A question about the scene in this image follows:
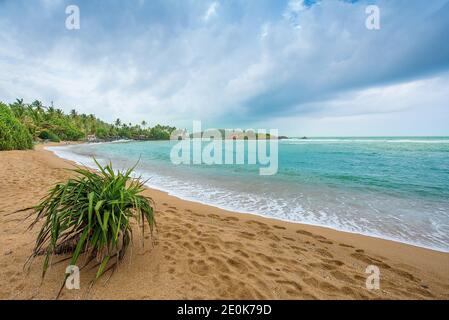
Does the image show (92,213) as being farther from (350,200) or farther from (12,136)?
(12,136)

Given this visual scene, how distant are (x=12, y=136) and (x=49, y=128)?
1748 inches

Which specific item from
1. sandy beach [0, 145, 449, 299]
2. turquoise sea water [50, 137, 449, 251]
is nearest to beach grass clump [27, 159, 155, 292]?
sandy beach [0, 145, 449, 299]

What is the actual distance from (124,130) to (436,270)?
11906cm

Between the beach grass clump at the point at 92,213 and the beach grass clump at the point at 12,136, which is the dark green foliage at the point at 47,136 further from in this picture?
the beach grass clump at the point at 92,213

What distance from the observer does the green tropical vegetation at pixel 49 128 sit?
22491 millimetres

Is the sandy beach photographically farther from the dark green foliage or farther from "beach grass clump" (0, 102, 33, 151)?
the dark green foliage

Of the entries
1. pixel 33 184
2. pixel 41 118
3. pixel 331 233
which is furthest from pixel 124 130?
pixel 331 233

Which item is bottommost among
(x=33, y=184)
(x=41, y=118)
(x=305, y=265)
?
(x=305, y=265)

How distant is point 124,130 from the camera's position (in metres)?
106

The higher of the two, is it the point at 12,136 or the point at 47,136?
the point at 47,136

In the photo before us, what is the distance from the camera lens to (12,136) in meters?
21.9

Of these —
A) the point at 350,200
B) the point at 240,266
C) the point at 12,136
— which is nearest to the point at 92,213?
the point at 240,266
